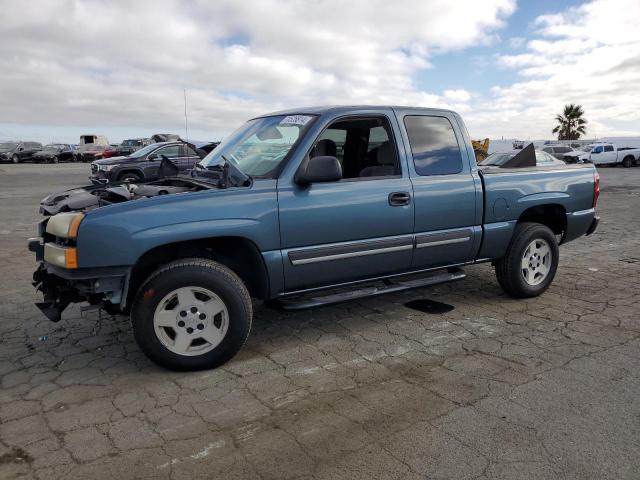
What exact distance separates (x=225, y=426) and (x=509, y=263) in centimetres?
333

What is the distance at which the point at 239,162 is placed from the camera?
13.7 feet

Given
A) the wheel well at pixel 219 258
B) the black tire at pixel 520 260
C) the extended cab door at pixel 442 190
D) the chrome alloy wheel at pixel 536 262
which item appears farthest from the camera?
the chrome alloy wheel at pixel 536 262

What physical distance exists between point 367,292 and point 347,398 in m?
1.14

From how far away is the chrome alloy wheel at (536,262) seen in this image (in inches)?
203

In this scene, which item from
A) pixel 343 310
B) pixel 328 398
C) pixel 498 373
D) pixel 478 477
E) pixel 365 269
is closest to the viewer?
pixel 478 477

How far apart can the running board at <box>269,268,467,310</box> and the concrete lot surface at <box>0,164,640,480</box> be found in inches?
14.6

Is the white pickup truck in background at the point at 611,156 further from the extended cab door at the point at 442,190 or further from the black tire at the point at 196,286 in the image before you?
the black tire at the point at 196,286

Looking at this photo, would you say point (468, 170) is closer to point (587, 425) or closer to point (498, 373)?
point (498, 373)

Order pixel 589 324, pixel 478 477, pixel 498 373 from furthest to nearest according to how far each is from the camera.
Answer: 1. pixel 589 324
2. pixel 498 373
3. pixel 478 477

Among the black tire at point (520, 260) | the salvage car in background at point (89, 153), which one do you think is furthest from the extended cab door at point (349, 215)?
the salvage car in background at point (89, 153)

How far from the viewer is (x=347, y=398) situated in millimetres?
3174

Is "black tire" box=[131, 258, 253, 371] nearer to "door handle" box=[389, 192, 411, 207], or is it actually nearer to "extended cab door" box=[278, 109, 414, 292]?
"extended cab door" box=[278, 109, 414, 292]

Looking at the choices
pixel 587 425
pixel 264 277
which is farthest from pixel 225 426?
pixel 587 425

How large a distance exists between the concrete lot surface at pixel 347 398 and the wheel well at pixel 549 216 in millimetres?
889
